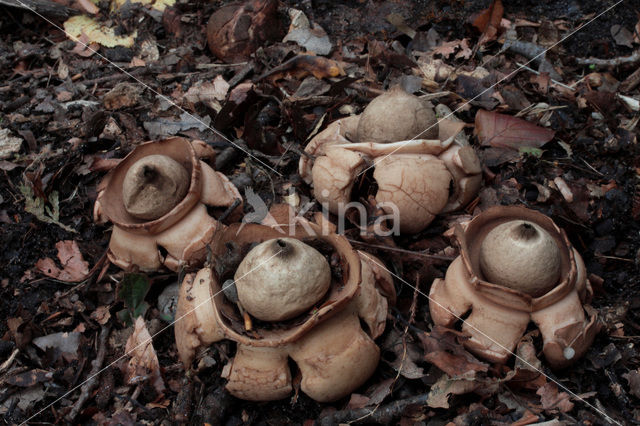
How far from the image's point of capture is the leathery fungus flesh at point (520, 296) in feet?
8.25

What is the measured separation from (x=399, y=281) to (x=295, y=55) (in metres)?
2.06

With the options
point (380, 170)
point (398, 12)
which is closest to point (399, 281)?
point (380, 170)

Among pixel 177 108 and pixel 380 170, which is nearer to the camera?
pixel 380 170

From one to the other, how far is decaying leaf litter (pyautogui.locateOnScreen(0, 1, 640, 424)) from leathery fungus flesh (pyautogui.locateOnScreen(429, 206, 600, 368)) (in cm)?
10

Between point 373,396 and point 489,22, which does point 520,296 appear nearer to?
point 373,396

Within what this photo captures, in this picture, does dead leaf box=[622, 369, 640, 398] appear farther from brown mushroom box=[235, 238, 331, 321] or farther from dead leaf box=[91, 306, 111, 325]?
dead leaf box=[91, 306, 111, 325]

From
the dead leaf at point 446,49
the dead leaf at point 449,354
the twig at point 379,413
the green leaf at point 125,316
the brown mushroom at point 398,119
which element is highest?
the brown mushroom at point 398,119

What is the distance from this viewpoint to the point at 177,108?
4238 millimetres

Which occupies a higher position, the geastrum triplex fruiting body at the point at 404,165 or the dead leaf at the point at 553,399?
the geastrum triplex fruiting body at the point at 404,165

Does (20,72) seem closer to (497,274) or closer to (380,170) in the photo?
(380,170)

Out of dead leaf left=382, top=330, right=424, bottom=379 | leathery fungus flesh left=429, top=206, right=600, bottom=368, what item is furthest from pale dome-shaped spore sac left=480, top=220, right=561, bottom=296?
dead leaf left=382, top=330, right=424, bottom=379

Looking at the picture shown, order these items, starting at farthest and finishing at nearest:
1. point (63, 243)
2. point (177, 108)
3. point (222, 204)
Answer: point (177, 108) → point (63, 243) → point (222, 204)

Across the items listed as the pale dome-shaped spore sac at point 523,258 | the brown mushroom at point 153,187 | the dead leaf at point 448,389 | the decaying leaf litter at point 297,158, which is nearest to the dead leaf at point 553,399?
the decaying leaf litter at point 297,158

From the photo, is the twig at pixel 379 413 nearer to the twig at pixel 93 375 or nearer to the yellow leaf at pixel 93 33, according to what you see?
the twig at pixel 93 375
